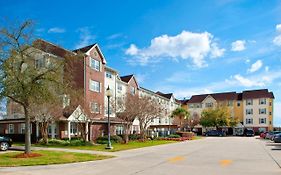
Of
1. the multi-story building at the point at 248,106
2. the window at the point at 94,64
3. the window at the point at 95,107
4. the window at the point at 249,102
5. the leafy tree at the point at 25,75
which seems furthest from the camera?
the window at the point at 249,102

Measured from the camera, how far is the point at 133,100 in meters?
40.8

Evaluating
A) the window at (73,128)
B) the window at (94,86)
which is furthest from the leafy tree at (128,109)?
the window at (73,128)

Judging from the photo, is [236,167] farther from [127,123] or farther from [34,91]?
[127,123]

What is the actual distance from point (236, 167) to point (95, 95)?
30.5 metres

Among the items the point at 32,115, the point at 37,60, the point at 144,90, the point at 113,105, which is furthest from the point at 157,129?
the point at 37,60

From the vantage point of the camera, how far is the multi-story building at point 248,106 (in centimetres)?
9238

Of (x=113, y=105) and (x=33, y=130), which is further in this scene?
(x=113, y=105)

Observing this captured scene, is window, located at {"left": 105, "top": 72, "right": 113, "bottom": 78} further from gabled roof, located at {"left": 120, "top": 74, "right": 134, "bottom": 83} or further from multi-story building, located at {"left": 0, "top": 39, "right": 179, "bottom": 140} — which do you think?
gabled roof, located at {"left": 120, "top": 74, "right": 134, "bottom": 83}

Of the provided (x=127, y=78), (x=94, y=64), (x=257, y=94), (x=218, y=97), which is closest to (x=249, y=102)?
(x=257, y=94)

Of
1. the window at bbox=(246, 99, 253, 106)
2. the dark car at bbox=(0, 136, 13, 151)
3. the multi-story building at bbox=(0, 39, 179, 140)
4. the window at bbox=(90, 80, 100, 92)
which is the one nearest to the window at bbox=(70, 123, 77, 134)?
the multi-story building at bbox=(0, 39, 179, 140)

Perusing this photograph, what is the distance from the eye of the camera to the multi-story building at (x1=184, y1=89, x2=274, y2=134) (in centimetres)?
9238

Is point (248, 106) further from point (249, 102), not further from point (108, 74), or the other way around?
point (108, 74)

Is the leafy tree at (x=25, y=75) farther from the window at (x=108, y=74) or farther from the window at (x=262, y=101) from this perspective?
the window at (x=262, y=101)

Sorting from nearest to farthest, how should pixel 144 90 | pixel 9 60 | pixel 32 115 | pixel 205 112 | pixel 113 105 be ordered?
pixel 9 60, pixel 32 115, pixel 113 105, pixel 144 90, pixel 205 112
